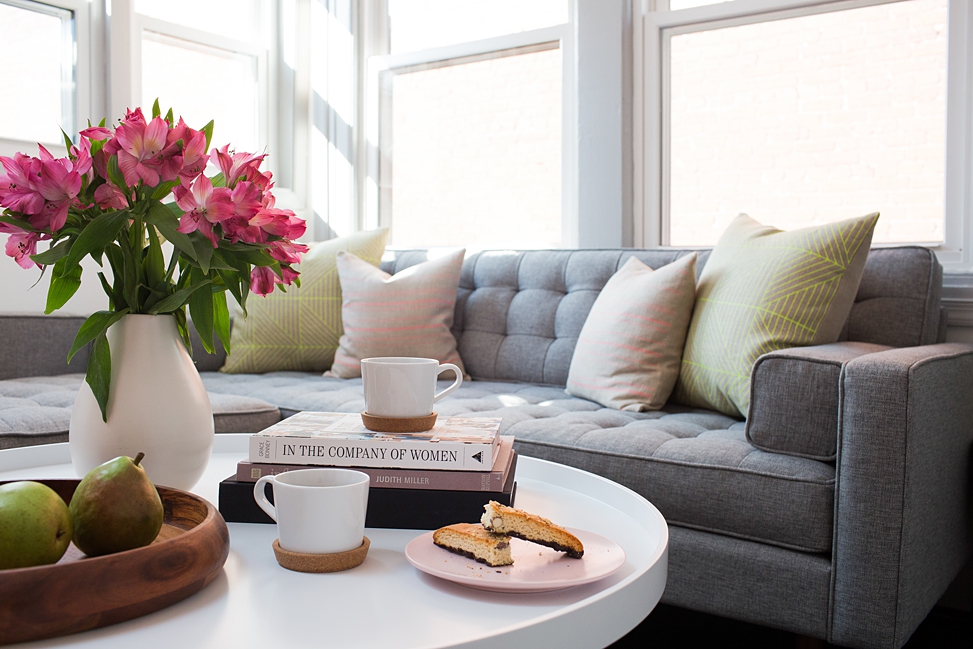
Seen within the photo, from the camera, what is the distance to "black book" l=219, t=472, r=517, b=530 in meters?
0.89

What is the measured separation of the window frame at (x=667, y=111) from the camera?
2271mm

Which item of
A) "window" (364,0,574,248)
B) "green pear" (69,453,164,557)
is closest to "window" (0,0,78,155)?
"window" (364,0,574,248)

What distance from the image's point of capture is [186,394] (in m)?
0.95

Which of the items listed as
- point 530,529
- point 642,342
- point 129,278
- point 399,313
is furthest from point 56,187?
point 399,313

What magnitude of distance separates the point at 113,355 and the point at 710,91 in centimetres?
231

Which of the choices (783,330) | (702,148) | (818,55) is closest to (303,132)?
(702,148)

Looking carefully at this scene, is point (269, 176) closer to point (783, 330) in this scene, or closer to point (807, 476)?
point (807, 476)

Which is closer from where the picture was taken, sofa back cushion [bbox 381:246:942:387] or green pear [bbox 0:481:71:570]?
green pear [bbox 0:481:71:570]

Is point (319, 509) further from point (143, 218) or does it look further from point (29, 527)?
point (143, 218)

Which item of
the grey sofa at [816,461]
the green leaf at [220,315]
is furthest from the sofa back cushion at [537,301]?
the green leaf at [220,315]

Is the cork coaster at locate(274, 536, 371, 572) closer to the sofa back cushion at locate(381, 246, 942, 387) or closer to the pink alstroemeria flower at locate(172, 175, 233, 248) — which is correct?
the pink alstroemeria flower at locate(172, 175, 233, 248)

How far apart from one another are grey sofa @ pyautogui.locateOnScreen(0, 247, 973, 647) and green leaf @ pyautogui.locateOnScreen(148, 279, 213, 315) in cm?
82

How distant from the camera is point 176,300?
3.06 feet

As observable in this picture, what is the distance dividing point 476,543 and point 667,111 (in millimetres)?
2334
